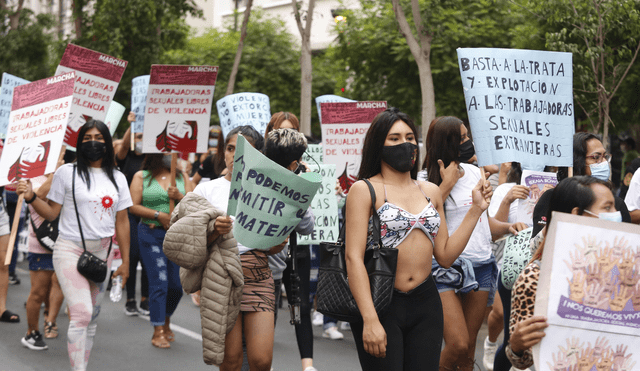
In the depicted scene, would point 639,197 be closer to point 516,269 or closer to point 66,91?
point 516,269

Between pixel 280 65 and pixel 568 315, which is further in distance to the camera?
pixel 280 65

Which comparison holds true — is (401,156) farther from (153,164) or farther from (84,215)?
(153,164)

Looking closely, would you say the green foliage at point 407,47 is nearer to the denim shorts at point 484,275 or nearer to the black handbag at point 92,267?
the denim shorts at point 484,275

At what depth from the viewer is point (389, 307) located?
11.7 feet

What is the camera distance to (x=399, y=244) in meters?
3.61

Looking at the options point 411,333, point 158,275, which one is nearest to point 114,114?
point 158,275

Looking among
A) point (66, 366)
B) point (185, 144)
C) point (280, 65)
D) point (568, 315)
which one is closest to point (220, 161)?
point (185, 144)

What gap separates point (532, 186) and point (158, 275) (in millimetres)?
3478

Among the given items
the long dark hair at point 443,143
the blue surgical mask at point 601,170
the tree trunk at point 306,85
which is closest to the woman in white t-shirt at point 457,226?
the long dark hair at point 443,143

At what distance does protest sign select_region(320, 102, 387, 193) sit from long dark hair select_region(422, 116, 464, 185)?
284cm

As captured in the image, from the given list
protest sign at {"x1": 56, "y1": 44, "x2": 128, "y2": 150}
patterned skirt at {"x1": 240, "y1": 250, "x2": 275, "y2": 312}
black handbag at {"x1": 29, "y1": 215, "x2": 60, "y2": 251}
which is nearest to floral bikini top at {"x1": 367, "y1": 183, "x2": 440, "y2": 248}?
patterned skirt at {"x1": 240, "y1": 250, "x2": 275, "y2": 312}

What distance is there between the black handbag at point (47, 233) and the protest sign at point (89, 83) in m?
0.84

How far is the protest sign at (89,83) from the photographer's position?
296 inches

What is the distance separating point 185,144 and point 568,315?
502 cm
